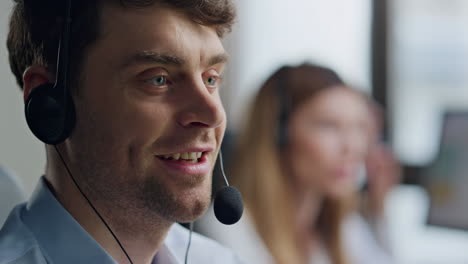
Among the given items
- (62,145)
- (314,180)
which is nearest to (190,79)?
(62,145)

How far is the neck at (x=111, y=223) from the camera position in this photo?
73cm

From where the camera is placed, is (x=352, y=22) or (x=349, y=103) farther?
(x=352, y=22)

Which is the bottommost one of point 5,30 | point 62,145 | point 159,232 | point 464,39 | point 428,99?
point 428,99

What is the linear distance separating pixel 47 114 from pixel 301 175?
125 centimetres

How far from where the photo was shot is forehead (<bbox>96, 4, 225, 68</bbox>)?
0.70 meters

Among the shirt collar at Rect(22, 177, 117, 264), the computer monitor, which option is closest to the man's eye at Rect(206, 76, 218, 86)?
the shirt collar at Rect(22, 177, 117, 264)

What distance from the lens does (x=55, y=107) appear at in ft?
2.26

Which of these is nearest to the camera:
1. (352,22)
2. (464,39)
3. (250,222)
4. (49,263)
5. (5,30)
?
(49,263)

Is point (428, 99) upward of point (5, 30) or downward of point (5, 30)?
downward

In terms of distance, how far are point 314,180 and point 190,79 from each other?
1196mm

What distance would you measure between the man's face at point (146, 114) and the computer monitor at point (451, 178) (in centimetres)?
134

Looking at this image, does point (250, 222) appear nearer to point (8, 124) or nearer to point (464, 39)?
point (8, 124)

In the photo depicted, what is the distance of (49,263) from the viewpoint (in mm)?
710

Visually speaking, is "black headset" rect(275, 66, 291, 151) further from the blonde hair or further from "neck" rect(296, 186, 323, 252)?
"neck" rect(296, 186, 323, 252)
